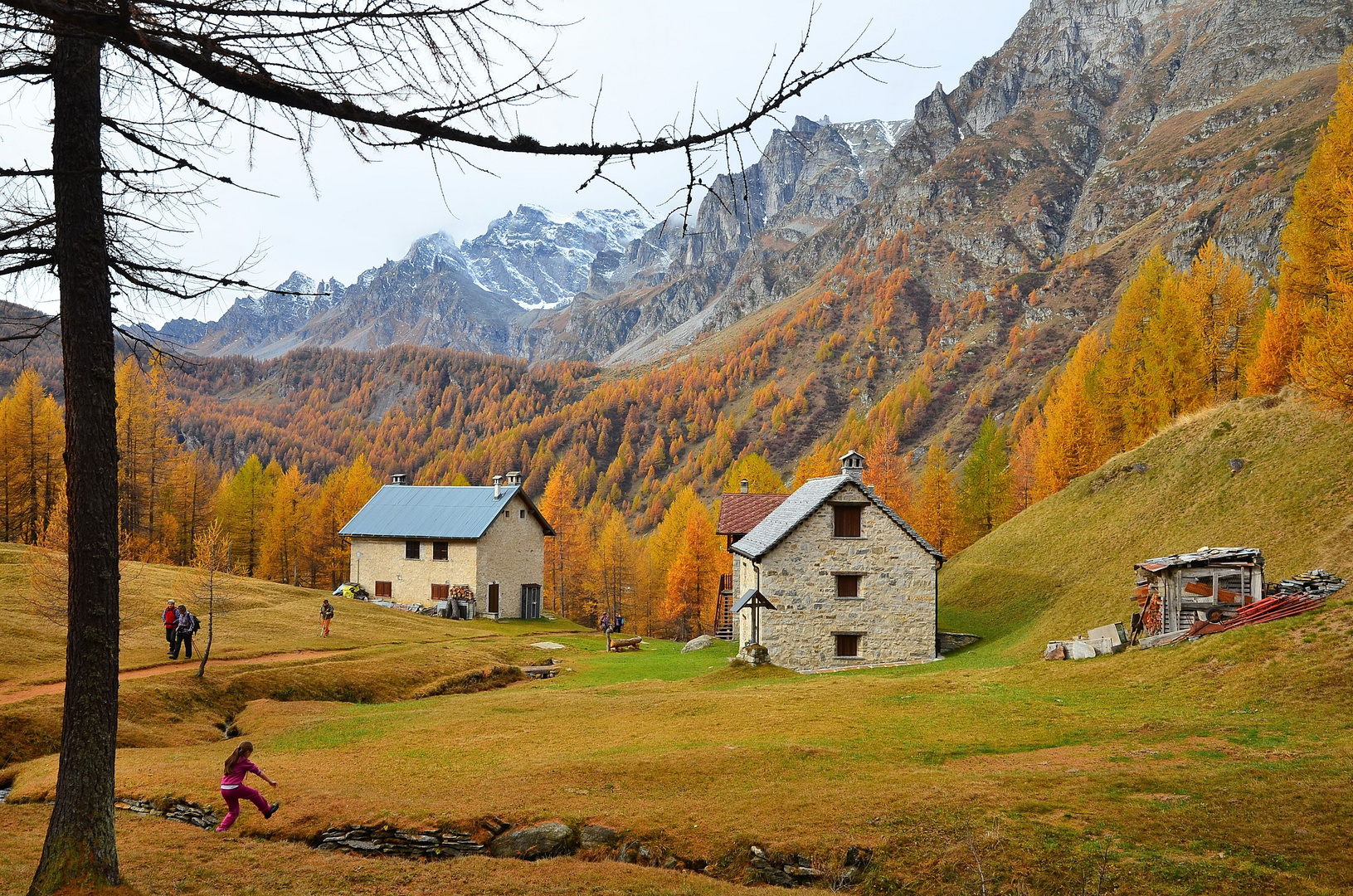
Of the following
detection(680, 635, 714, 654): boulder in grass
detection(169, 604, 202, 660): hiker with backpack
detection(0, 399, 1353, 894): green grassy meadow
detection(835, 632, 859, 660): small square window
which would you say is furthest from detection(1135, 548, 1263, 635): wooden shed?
detection(169, 604, 202, 660): hiker with backpack

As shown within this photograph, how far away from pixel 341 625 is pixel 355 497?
39.7m

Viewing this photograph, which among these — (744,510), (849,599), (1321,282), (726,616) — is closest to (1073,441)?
(1321,282)

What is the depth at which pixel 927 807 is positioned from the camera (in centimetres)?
1264

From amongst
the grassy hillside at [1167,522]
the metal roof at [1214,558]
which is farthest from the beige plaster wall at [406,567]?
the metal roof at [1214,558]

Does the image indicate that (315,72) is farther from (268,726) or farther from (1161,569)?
(1161,569)

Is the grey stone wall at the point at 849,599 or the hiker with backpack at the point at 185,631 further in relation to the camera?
the grey stone wall at the point at 849,599

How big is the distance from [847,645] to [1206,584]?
15.7 meters

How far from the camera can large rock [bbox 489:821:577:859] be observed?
496 inches

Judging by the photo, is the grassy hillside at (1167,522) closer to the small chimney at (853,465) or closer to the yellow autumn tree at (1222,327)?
the small chimney at (853,465)

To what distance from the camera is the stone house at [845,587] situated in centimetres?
3550

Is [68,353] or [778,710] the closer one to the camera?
[68,353]

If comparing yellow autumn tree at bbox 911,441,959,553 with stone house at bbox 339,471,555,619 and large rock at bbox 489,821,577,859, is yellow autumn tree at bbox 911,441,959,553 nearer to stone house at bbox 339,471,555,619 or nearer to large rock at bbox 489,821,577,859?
stone house at bbox 339,471,555,619

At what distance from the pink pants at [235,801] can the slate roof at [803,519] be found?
24.4 m

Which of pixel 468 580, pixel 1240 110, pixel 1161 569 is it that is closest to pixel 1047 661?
pixel 1161 569
